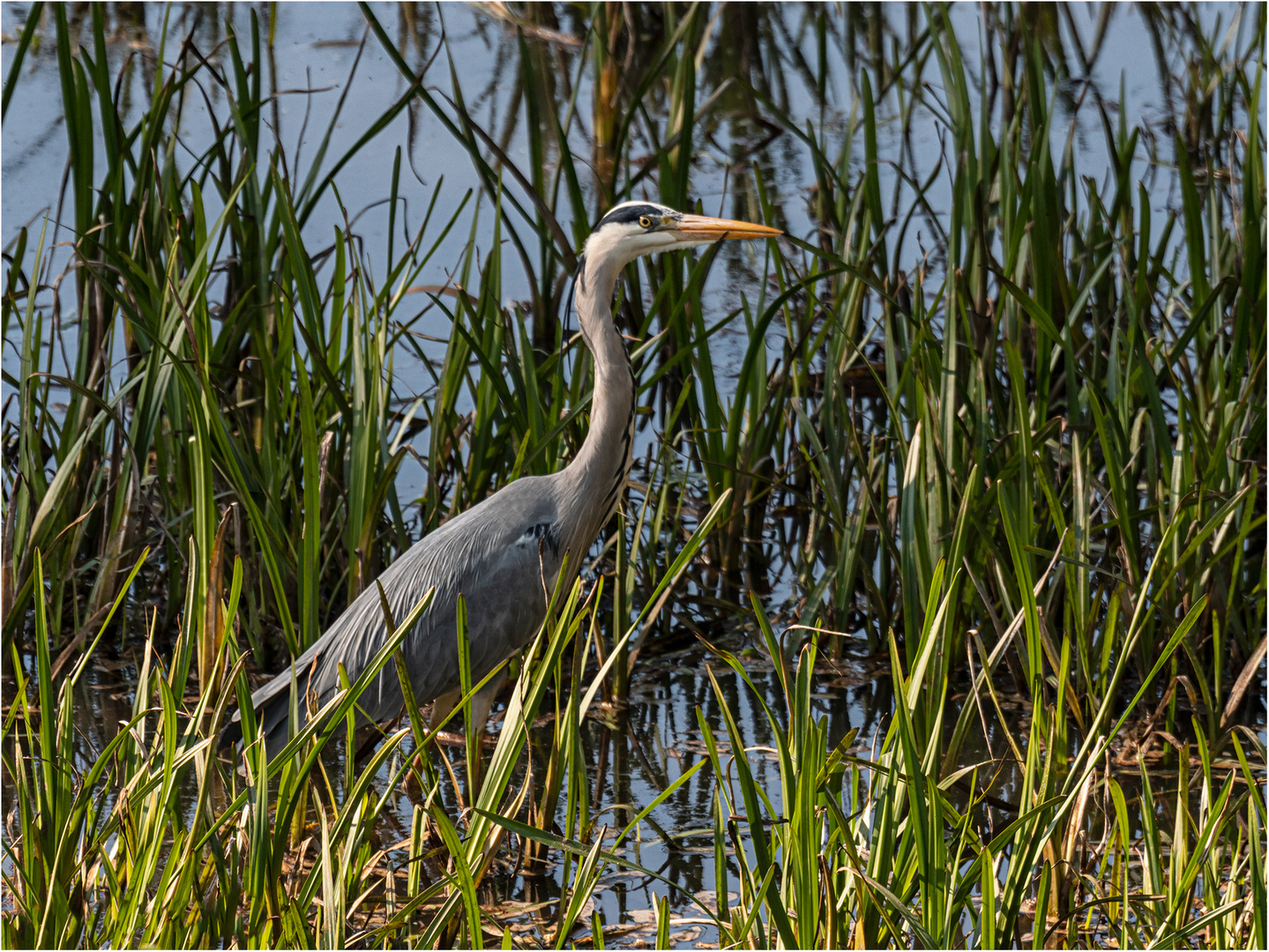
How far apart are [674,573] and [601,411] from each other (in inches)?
48.6

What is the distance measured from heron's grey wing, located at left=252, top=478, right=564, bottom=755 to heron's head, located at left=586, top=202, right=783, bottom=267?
59 cm

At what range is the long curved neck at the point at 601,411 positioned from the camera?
3.43 m

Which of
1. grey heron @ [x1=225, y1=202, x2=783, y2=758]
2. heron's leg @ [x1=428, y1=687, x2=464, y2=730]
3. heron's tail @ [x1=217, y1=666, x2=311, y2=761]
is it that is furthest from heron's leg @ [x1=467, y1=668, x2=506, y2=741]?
heron's tail @ [x1=217, y1=666, x2=311, y2=761]

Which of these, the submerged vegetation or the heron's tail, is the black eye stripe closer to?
the submerged vegetation

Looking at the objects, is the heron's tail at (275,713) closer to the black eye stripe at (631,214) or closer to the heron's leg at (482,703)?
the heron's leg at (482,703)

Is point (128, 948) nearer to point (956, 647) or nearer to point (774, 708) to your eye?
point (774, 708)

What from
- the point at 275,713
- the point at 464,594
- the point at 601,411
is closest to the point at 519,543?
the point at 464,594

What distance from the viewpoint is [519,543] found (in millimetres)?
3404

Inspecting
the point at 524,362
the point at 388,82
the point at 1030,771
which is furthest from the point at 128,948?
the point at 388,82

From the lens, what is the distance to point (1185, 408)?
132 inches

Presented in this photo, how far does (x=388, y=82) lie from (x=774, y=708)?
4.93 m

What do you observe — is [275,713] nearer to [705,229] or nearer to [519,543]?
[519,543]

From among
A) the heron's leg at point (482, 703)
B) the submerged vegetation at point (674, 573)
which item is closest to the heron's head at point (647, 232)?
the submerged vegetation at point (674, 573)

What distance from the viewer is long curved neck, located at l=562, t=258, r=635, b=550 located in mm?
3430
